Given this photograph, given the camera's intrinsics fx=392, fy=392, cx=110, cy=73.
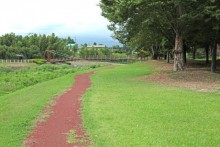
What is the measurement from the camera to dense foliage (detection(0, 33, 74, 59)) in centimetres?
10431

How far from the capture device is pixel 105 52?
13275 centimetres

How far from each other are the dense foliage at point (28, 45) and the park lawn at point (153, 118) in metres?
89.4

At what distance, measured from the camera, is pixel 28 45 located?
371 feet

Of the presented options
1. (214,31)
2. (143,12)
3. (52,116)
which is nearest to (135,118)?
(52,116)

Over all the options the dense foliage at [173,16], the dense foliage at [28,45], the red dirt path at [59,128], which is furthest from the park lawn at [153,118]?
the dense foliage at [28,45]

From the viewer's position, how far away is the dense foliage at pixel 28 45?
10431cm

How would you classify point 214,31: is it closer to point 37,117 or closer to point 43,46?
point 37,117

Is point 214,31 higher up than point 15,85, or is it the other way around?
point 214,31

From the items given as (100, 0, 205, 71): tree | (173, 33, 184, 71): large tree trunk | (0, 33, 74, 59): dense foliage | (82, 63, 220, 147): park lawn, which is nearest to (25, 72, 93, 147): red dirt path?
(82, 63, 220, 147): park lawn

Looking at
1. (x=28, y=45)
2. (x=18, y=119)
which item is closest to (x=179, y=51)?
(x=18, y=119)

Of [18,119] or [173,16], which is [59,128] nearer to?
[18,119]

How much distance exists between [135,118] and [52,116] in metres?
2.88

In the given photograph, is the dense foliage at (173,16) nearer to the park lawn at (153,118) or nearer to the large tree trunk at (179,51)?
the large tree trunk at (179,51)

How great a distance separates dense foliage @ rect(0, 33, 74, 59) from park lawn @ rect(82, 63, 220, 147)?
8941cm
